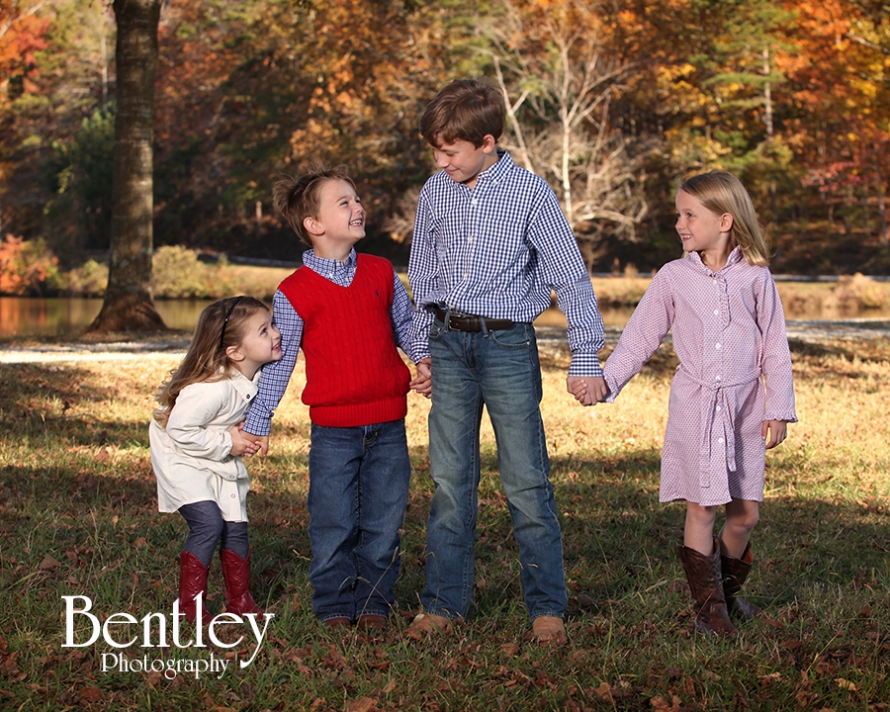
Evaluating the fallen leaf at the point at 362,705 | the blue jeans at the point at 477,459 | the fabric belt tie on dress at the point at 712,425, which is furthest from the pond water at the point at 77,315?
the fallen leaf at the point at 362,705

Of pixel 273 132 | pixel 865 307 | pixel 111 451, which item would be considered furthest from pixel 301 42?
pixel 111 451

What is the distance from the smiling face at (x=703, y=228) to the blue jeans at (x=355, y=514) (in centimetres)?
139

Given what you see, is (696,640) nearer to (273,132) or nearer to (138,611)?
(138,611)

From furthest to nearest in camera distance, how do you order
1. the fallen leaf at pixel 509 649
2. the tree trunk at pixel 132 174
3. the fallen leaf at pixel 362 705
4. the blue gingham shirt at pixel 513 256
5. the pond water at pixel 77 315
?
the pond water at pixel 77 315 < the tree trunk at pixel 132 174 < the blue gingham shirt at pixel 513 256 < the fallen leaf at pixel 509 649 < the fallen leaf at pixel 362 705

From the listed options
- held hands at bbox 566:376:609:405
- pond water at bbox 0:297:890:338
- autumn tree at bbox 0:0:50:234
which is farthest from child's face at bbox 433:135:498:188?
autumn tree at bbox 0:0:50:234

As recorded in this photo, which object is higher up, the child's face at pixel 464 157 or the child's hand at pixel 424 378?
the child's face at pixel 464 157

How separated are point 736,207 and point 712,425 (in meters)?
0.86

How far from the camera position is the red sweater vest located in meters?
4.23

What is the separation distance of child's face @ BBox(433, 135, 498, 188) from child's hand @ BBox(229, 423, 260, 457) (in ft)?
4.25

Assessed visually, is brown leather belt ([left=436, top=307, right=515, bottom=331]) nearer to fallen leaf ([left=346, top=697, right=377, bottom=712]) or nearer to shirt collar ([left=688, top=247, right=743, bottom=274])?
shirt collar ([left=688, top=247, right=743, bottom=274])

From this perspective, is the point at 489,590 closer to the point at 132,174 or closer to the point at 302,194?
the point at 302,194

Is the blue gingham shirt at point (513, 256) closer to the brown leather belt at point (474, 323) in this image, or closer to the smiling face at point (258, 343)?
the brown leather belt at point (474, 323)

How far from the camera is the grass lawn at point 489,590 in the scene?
355cm

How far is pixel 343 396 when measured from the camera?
4215 mm
